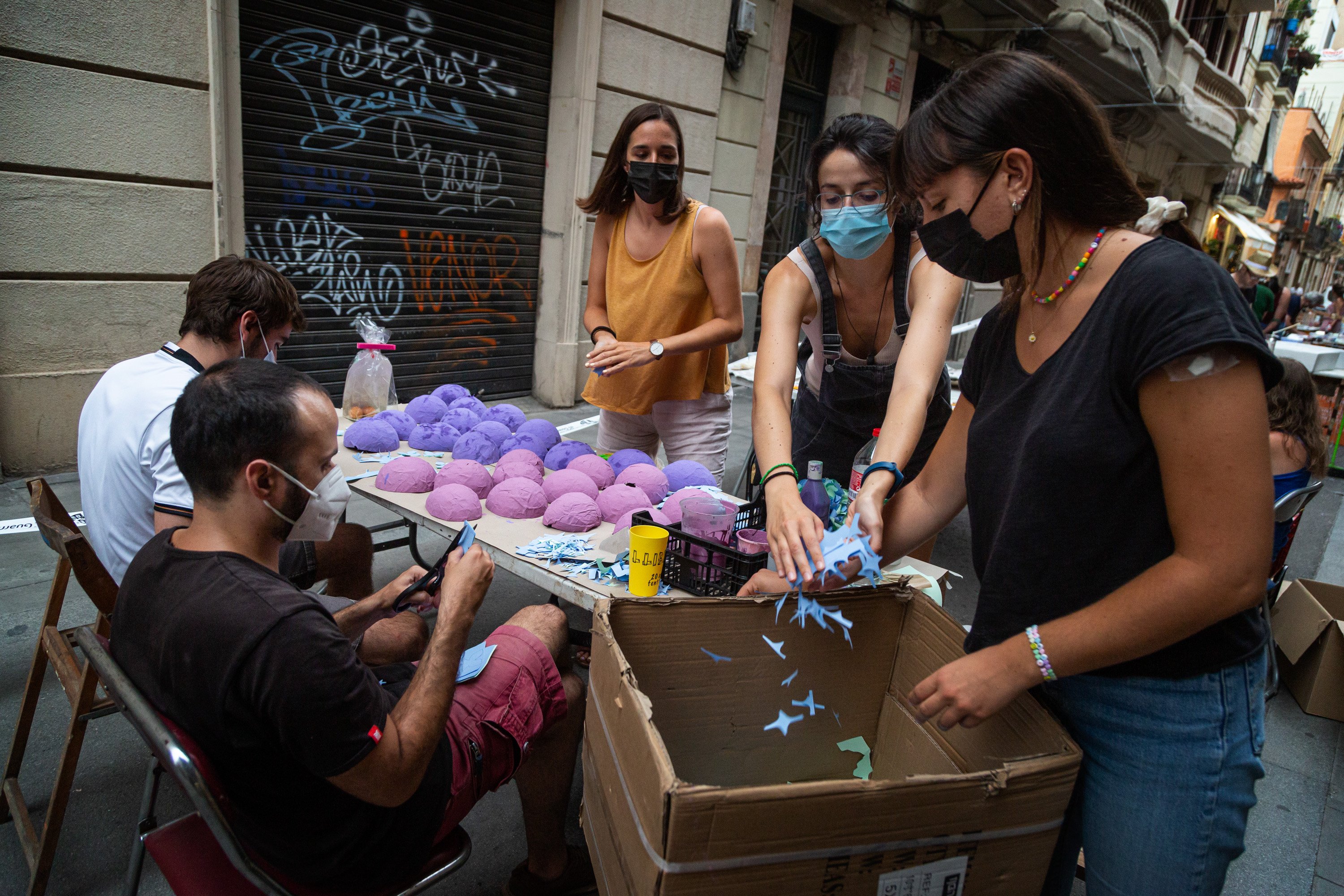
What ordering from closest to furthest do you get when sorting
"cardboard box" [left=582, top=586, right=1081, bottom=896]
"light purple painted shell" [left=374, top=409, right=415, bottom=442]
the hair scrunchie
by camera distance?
"cardboard box" [left=582, top=586, right=1081, bottom=896] → the hair scrunchie → "light purple painted shell" [left=374, top=409, right=415, bottom=442]

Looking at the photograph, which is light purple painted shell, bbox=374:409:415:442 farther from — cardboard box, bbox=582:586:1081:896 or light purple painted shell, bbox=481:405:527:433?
cardboard box, bbox=582:586:1081:896

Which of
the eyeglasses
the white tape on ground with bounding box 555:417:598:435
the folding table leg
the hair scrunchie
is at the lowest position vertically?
the white tape on ground with bounding box 555:417:598:435

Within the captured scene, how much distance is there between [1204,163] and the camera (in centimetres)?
2239

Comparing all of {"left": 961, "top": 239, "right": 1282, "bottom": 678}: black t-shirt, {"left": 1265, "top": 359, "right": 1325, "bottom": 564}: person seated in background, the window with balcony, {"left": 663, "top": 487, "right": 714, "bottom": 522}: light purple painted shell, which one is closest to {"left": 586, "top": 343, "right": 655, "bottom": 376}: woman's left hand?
{"left": 663, "top": 487, "right": 714, "bottom": 522}: light purple painted shell

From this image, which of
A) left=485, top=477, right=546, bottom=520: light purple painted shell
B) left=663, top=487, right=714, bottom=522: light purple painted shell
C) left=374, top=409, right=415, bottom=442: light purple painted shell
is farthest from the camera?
left=374, top=409, right=415, bottom=442: light purple painted shell

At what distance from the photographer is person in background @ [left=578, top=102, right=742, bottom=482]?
3.09 metres

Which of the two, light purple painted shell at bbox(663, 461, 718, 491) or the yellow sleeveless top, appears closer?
light purple painted shell at bbox(663, 461, 718, 491)

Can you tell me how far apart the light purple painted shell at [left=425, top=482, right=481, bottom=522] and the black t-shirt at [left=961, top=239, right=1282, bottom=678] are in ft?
5.70

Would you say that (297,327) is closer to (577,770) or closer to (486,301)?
(577,770)

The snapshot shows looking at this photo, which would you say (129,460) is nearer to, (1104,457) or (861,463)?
(861,463)

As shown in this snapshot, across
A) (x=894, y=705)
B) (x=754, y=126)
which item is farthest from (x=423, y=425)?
(x=754, y=126)

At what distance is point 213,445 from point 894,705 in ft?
4.96

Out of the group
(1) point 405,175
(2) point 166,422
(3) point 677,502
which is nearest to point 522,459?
(3) point 677,502

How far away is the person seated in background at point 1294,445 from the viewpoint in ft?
10.4
